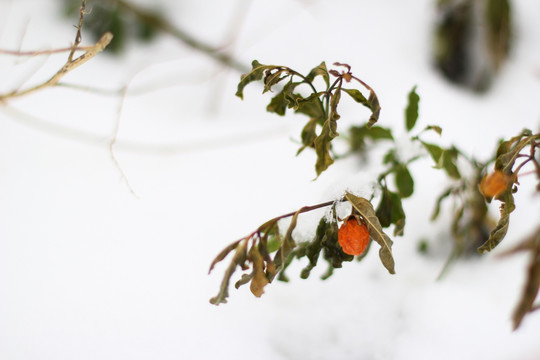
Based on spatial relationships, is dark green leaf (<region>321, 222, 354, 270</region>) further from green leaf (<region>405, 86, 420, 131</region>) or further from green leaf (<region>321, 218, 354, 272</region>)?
green leaf (<region>405, 86, 420, 131</region>)

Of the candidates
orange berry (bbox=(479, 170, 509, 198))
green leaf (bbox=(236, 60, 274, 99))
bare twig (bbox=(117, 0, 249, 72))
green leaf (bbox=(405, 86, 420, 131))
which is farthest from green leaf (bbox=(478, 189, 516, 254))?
bare twig (bbox=(117, 0, 249, 72))

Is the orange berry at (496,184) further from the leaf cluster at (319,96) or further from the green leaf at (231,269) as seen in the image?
the green leaf at (231,269)

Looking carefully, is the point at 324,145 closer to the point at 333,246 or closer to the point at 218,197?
the point at 333,246

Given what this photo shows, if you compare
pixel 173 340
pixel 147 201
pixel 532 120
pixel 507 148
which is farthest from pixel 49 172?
pixel 532 120

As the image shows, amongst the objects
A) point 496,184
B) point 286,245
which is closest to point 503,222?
point 496,184

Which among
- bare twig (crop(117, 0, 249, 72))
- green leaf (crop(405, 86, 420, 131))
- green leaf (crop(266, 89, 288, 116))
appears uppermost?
bare twig (crop(117, 0, 249, 72))
